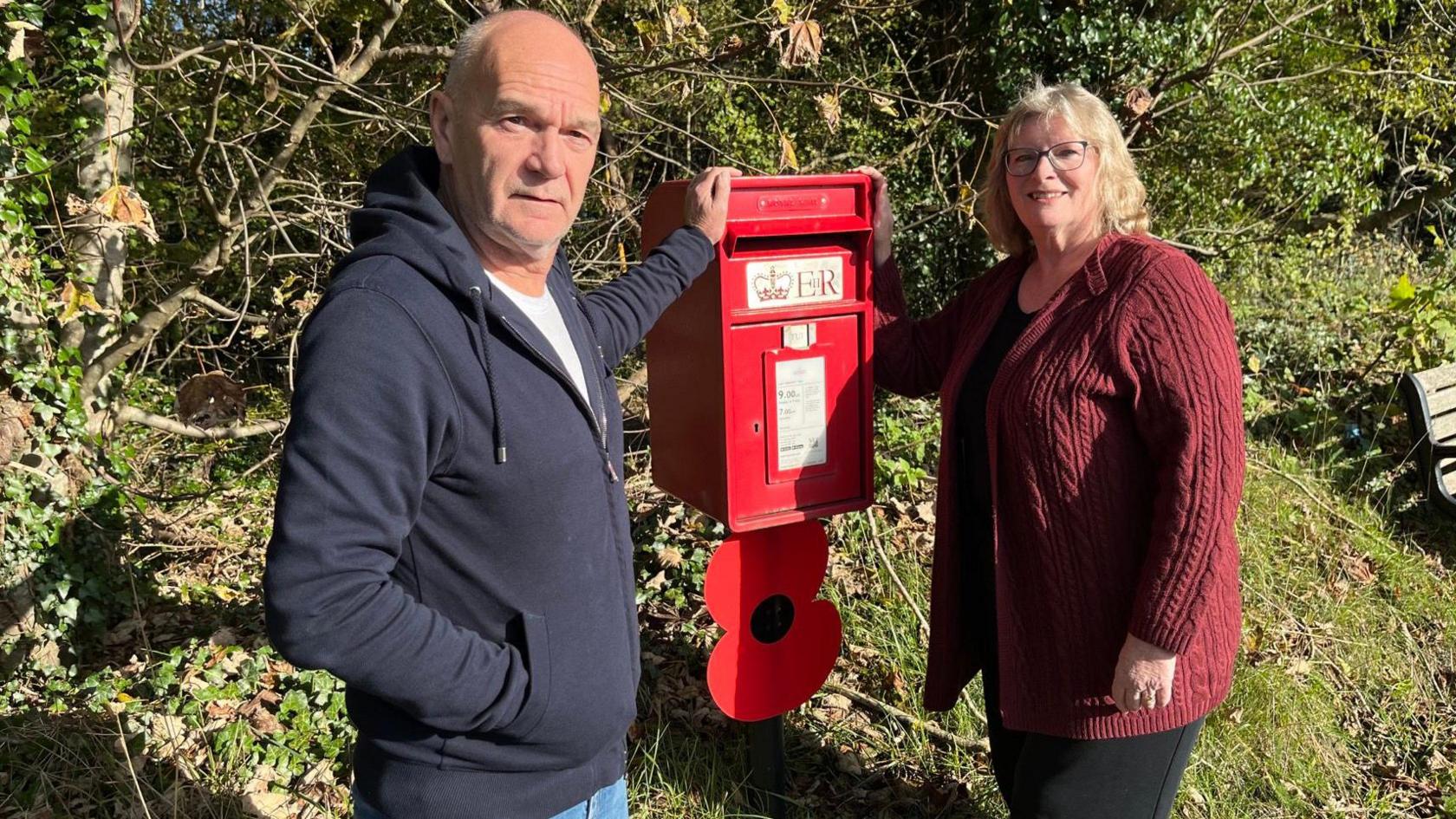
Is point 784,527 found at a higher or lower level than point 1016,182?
lower

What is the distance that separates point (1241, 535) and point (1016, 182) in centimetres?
285

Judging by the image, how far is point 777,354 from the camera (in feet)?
7.88

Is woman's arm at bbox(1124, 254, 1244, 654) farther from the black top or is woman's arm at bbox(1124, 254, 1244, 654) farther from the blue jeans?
the blue jeans

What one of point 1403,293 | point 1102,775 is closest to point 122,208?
point 1102,775

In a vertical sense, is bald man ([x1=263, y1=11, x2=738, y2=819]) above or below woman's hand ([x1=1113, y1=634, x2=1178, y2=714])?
above

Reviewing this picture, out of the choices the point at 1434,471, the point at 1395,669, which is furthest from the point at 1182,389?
the point at 1434,471

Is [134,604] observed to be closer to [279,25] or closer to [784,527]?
[784,527]

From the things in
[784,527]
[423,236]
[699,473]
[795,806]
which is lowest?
[795,806]

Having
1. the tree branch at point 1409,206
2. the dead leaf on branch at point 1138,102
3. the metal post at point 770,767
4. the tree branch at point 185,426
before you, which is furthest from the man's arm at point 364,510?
the tree branch at point 1409,206

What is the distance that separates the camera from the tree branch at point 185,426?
3.78 meters

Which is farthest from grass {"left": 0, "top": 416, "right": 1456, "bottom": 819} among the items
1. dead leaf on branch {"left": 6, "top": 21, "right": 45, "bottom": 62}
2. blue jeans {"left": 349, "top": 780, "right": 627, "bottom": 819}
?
dead leaf on branch {"left": 6, "top": 21, "right": 45, "bottom": 62}

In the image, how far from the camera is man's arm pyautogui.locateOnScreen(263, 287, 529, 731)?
4.15ft

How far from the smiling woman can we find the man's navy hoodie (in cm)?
94

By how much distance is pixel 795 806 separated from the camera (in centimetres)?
303
